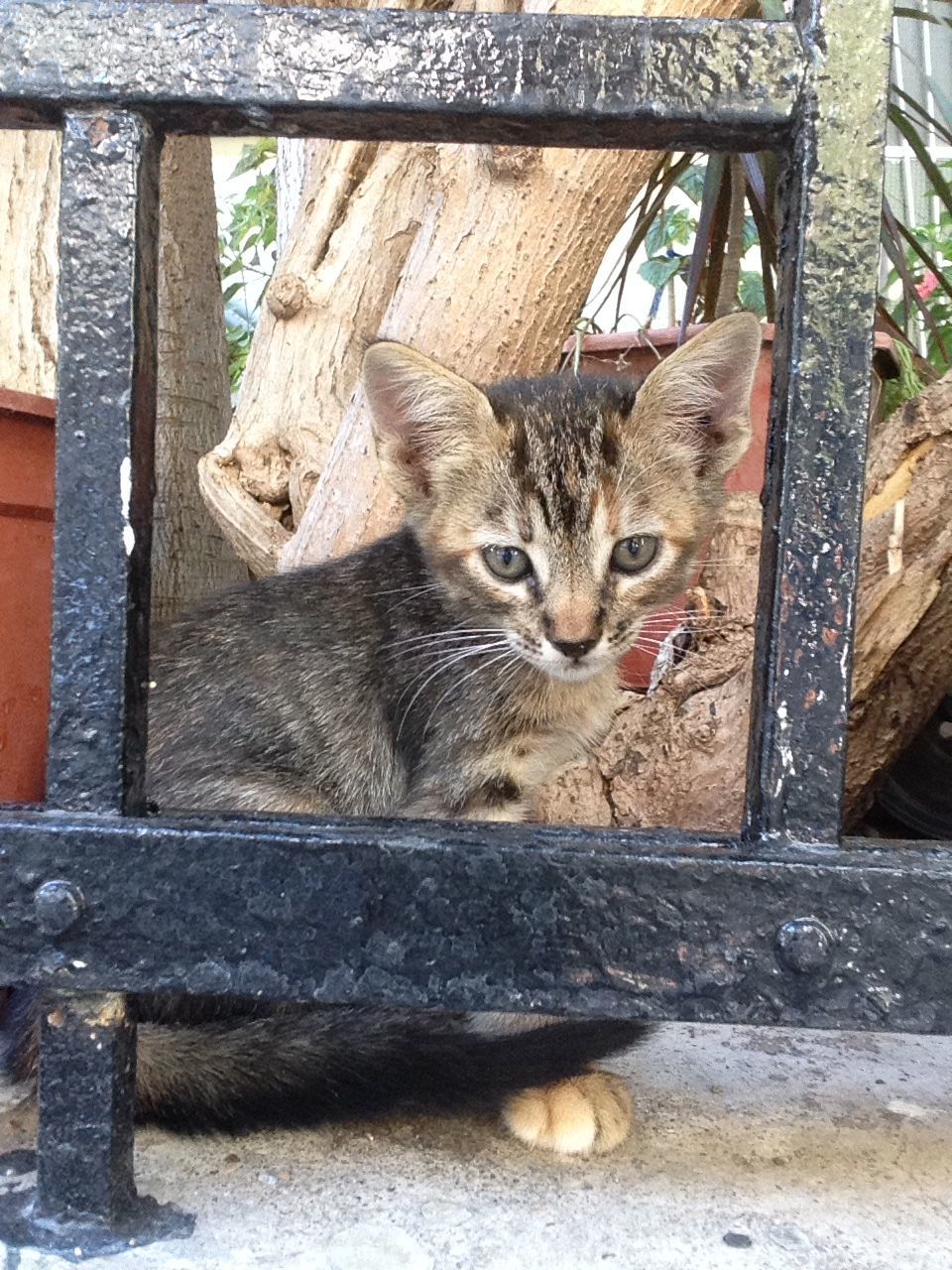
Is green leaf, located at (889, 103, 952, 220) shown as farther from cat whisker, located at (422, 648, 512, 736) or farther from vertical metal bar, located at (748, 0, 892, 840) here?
vertical metal bar, located at (748, 0, 892, 840)

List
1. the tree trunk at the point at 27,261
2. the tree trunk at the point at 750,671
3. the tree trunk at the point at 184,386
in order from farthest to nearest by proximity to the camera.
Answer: the tree trunk at the point at 184,386 → the tree trunk at the point at 27,261 → the tree trunk at the point at 750,671

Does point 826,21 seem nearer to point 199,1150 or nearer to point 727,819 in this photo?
point 199,1150

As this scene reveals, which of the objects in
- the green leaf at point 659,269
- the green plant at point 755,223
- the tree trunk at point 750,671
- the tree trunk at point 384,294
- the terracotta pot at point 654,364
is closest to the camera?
the tree trunk at point 750,671

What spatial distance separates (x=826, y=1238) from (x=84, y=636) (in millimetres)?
747

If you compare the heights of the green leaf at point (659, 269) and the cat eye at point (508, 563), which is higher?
the green leaf at point (659, 269)

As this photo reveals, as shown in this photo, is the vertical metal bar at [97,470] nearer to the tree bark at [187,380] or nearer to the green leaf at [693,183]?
the tree bark at [187,380]

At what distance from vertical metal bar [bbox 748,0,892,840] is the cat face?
2.44ft

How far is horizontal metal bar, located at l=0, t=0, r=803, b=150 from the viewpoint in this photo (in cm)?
79

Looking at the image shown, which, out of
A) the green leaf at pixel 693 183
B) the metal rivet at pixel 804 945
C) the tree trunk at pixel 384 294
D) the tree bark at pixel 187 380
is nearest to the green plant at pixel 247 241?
the tree bark at pixel 187 380

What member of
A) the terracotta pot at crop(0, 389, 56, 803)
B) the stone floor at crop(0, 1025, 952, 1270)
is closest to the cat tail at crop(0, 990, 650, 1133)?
the stone floor at crop(0, 1025, 952, 1270)

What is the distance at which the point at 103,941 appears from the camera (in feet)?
2.58

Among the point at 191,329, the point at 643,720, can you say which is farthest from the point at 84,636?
the point at 191,329

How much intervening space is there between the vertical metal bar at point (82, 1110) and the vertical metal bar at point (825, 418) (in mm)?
545

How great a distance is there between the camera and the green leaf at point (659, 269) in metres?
3.69
